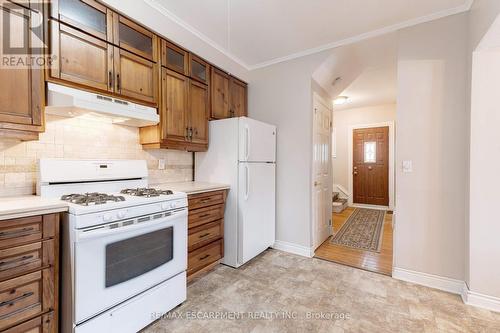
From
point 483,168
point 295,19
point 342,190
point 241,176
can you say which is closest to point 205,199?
point 241,176

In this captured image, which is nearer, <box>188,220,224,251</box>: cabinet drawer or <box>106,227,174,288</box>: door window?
<box>106,227,174,288</box>: door window

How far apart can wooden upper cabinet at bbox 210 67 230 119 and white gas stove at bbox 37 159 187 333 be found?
1.35 meters

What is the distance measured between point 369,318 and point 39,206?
241cm

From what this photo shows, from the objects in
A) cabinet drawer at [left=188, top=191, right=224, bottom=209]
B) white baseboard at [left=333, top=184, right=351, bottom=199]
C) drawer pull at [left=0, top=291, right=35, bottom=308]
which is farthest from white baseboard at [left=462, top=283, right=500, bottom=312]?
white baseboard at [left=333, top=184, right=351, bottom=199]

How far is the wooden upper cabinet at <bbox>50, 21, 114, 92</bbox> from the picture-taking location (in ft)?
5.41

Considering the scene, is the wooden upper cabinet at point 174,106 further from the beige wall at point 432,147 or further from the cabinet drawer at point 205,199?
the beige wall at point 432,147

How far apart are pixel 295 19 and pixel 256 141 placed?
1.36 metres

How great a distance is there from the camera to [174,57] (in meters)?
2.48

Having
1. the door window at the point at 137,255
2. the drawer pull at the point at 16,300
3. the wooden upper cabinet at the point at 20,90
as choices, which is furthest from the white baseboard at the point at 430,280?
the wooden upper cabinet at the point at 20,90

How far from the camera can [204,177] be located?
2932mm

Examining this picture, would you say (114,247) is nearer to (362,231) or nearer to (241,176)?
(241,176)

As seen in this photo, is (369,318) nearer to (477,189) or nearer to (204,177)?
(477,189)

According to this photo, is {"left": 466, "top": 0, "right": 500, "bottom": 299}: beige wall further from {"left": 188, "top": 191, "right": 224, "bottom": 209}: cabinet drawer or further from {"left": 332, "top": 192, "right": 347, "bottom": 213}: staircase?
{"left": 332, "top": 192, "right": 347, "bottom": 213}: staircase

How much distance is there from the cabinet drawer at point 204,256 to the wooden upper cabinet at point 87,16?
2105mm
